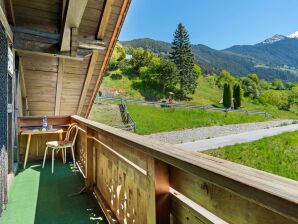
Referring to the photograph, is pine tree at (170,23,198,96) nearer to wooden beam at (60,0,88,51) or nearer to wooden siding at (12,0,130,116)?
wooden siding at (12,0,130,116)

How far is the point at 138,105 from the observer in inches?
864

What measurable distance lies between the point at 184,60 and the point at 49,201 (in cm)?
3079

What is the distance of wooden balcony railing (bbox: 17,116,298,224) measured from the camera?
2.32 ft

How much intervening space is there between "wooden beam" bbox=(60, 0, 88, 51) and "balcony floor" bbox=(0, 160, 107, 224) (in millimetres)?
2057

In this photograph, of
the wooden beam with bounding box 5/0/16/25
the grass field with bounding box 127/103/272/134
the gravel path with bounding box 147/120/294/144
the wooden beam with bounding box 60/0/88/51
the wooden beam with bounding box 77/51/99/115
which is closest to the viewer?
the wooden beam with bounding box 60/0/88/51

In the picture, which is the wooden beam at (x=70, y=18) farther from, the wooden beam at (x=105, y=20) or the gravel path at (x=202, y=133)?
the gravel path at (x=202, y=133)

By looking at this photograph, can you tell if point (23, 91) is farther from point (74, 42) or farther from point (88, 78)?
point (74, 42)

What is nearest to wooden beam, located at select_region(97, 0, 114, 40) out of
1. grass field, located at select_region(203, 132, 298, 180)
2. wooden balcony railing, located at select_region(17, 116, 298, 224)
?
wooden balcony railing, located at select_region(17, 116, 298, 224)

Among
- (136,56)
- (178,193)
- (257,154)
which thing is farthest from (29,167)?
(136,56)

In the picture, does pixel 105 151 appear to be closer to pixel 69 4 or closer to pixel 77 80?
pixel 69 4

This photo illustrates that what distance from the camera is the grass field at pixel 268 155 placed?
46.0 ft

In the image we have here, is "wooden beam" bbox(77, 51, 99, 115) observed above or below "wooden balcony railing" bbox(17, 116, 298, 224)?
above

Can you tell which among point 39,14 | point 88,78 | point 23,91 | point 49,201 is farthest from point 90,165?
point 23,91

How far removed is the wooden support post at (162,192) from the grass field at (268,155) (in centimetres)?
1330
